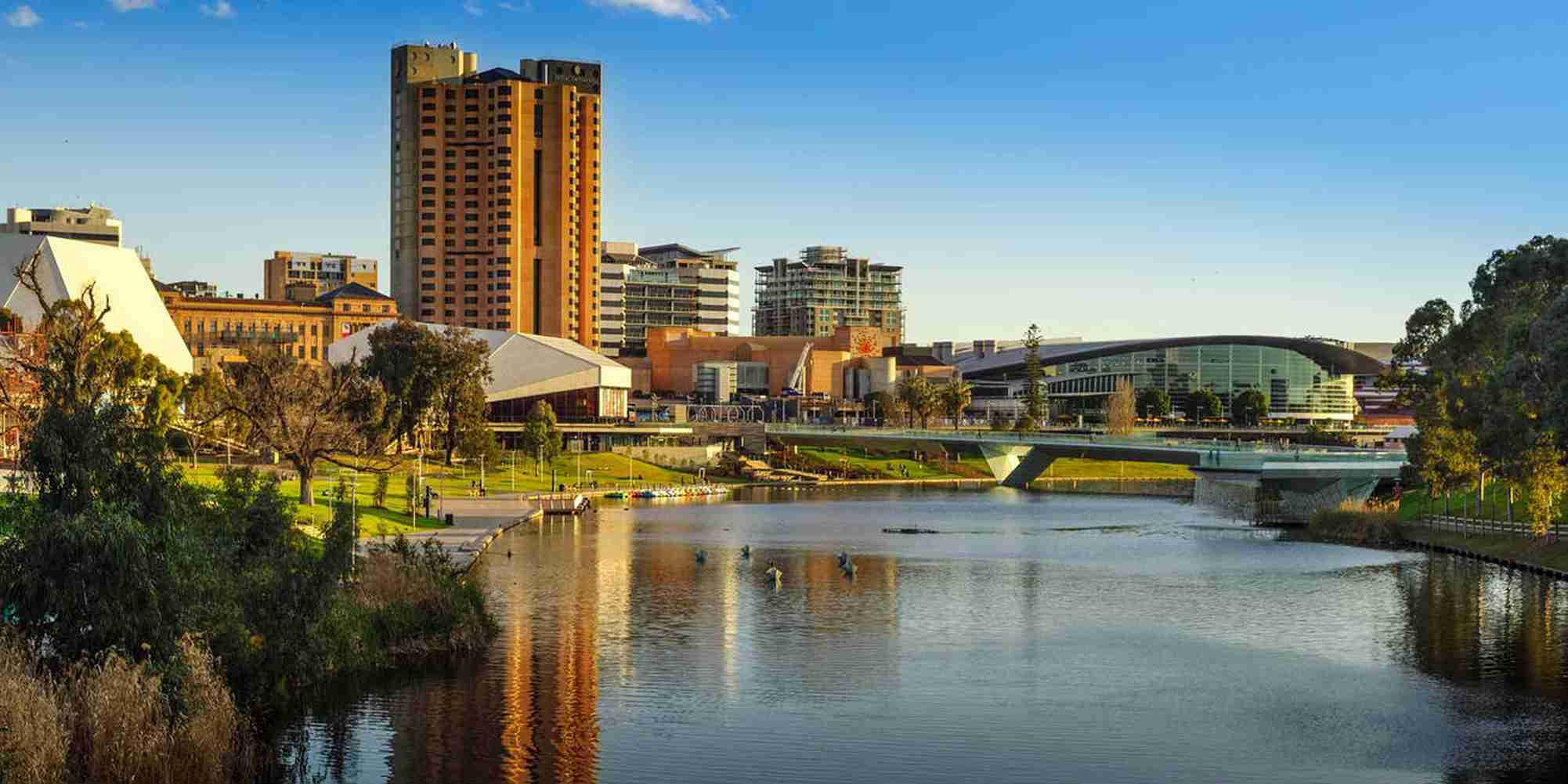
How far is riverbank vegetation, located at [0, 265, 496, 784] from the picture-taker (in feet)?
110

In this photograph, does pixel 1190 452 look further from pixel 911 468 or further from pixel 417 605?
pixel 417 605

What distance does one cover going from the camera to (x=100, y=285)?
537 ft

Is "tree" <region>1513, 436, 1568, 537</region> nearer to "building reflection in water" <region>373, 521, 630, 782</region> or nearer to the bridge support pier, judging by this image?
"building reflection in water" <region>373, 521, 630, 782</region>

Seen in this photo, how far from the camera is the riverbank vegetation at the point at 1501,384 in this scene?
64.3 m

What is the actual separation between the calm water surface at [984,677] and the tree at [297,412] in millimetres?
16552

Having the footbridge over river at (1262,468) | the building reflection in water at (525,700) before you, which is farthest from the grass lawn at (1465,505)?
the building reflection in water at (525,700)

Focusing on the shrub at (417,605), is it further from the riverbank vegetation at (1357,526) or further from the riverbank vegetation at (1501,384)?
the riverbank vegetation at (1357,526)

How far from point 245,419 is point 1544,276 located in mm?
88952

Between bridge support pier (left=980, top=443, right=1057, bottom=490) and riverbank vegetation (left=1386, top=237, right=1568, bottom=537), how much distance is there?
69.8 m

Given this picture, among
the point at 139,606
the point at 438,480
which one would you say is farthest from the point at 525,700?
the point at 438,480

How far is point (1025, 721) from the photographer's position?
44062 millimetres

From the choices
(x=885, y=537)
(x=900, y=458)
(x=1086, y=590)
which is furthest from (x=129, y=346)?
(x=900, y=458)

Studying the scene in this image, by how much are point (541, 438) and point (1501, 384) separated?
100511 mm

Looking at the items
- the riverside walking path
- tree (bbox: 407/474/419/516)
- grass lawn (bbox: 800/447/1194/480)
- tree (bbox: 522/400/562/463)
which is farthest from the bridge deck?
tree (bbox: 407/474/419/516)
